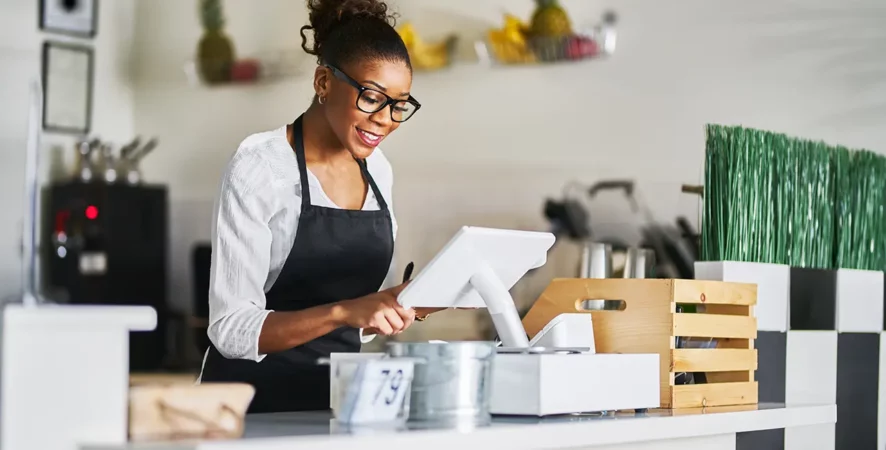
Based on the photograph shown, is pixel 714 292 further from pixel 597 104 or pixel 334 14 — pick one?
pixel 597 104

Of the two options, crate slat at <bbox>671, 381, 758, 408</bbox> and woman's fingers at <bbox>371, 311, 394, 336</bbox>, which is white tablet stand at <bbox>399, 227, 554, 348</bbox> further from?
crate slat at <bbox>671, 381, 758, 408</bbox>

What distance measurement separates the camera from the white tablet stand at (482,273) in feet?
5.83

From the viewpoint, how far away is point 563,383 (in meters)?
1.85

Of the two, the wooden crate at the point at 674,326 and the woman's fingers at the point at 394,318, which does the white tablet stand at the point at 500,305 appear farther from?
the wooden crate at the point at 674,326

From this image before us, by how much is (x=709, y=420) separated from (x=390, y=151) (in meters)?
3.61

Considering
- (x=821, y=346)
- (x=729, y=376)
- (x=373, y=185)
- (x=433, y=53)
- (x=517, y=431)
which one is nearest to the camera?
(x=517, y=431)

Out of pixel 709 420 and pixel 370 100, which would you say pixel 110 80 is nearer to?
pixel 370 100

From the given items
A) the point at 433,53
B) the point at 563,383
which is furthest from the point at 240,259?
the point at 433,53

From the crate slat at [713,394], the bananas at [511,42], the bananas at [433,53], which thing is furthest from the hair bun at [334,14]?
the bananas at [433,53]

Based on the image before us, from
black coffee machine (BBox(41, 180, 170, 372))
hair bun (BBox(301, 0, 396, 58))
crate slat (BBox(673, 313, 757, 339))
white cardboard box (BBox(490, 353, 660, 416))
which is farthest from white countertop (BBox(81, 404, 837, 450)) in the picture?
black coffee machine (BBox(41, 180, 170, 372))

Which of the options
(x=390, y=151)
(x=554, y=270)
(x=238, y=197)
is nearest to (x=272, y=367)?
(x=238, y=197)

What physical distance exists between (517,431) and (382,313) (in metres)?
0.35

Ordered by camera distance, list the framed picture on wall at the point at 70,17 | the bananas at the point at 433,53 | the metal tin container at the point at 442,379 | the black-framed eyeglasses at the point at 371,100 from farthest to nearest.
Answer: the framed picture on wall at the point at 70,17 → the bananas at the point at 433,53 → the black-framed eyeglasses at the point at 371,100 → the metal tin container at the point at 442,379

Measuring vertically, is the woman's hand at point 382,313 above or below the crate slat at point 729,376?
above
